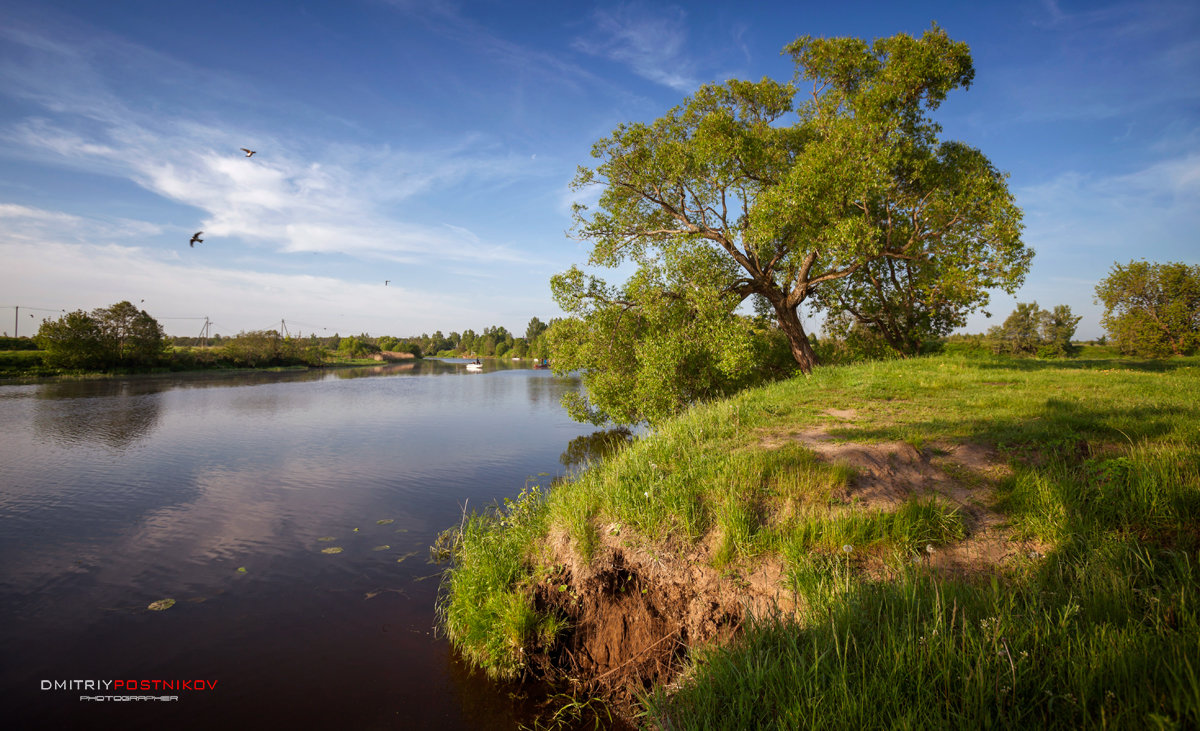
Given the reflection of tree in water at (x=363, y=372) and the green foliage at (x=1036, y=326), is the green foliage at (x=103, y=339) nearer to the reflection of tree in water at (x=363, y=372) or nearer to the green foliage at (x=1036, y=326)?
the reflection of tree in water at (x=363, y=372)

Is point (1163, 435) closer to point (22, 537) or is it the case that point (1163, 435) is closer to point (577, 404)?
point (577, 404)

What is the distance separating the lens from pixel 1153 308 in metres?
29.6

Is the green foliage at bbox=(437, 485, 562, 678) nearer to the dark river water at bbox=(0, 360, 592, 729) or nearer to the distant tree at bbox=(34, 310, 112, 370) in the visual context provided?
the dark river water at bbox=(0, 360, 592, 729)

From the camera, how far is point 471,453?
17750 millimetres

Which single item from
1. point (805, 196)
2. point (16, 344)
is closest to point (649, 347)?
point (805, 196)

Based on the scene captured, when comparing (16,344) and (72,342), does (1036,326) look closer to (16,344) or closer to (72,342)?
(72,342)

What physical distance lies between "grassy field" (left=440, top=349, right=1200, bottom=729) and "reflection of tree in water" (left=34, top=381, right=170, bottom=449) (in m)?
20.5

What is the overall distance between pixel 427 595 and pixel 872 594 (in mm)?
6422

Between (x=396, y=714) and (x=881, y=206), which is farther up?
(x=881, y=206)

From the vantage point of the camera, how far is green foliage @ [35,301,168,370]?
46.3 metres

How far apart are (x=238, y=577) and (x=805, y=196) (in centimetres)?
1570

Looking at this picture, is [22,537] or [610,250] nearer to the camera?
[22,537]

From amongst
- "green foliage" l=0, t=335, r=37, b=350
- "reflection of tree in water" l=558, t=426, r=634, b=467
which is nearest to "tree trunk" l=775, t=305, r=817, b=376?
"reflection of tree in water" l=558, t=426, r=634, b=467

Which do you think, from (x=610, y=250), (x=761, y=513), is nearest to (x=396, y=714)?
(x=761, y=513)
